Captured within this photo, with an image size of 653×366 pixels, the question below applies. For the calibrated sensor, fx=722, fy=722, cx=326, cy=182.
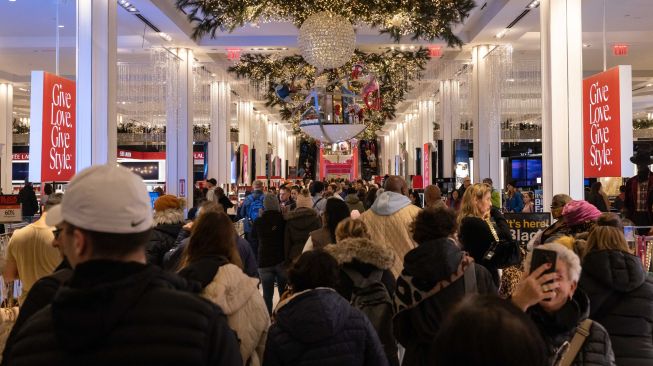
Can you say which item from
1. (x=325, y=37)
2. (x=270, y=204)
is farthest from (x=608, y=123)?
(x=270, y=204)

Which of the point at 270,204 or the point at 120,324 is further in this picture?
the point at 270,204

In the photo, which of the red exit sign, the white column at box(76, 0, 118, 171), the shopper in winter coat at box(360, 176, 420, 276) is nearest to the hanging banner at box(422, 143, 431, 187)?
the red exit sign

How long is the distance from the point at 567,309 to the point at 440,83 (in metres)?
19.7

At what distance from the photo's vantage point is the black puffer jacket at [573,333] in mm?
2357

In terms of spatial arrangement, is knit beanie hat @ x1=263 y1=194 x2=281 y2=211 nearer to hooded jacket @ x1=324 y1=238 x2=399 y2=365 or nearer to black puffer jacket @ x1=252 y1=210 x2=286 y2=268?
black puffer jacket @ x1=252 y1=210 x2=286 y2=268

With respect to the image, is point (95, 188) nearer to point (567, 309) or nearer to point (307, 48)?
point (567, 309)

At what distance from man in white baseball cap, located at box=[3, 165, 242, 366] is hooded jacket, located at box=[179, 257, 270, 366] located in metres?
1.61

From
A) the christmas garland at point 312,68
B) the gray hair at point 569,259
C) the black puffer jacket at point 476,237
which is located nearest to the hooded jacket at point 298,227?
the black puffer jacket at point 476,237

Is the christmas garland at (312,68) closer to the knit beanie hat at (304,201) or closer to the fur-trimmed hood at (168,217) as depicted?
the knit beanie hat at (304,201)

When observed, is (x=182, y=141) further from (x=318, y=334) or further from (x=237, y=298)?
(x=318, y=334)

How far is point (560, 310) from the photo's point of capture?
7.91 ft

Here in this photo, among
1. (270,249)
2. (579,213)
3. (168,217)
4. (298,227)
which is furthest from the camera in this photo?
(270,249)

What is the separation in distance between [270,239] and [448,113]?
14.6 metres

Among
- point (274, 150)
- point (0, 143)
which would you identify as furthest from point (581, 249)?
point (274, 150)
